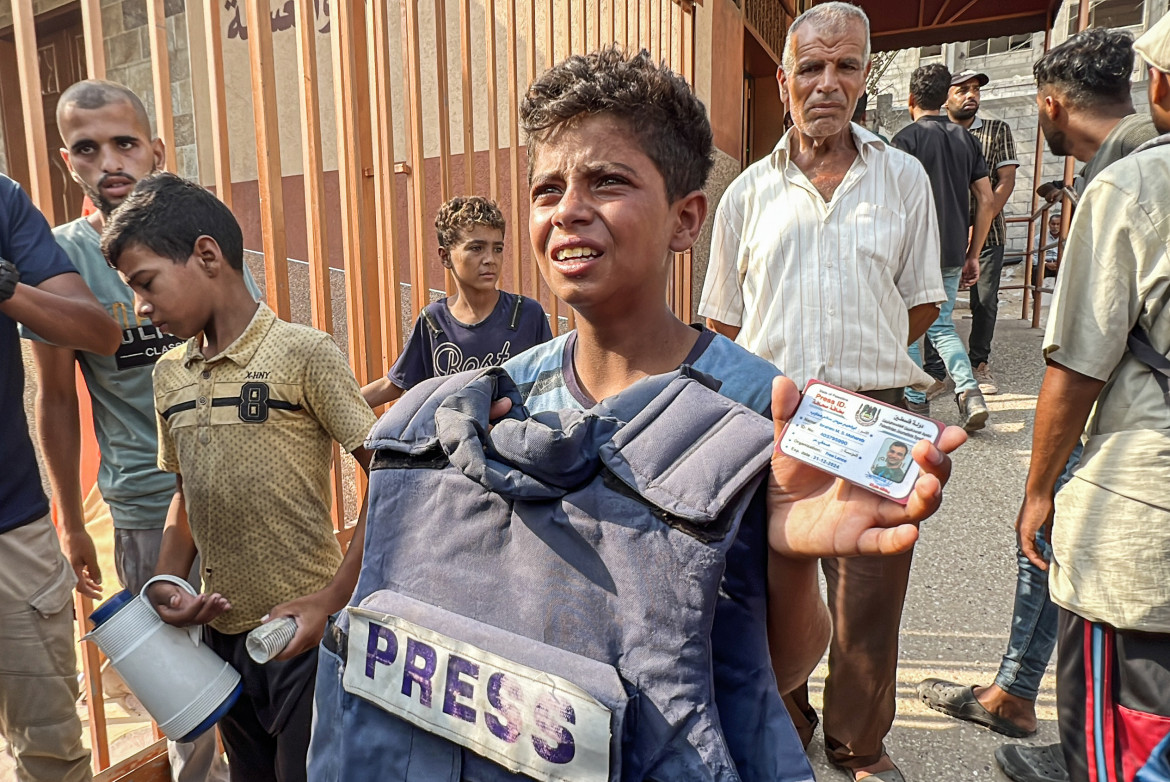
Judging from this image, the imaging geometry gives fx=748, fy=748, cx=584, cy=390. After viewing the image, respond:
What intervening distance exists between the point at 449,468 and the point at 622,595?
0.30 m

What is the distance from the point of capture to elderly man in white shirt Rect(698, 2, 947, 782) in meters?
2.27

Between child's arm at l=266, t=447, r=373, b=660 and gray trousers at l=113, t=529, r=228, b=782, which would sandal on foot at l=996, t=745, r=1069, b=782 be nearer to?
child's arm at l=266, t=447, r=373, b=660

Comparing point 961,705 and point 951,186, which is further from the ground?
point 951,186

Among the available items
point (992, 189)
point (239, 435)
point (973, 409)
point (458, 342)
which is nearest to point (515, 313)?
point (458, 342)

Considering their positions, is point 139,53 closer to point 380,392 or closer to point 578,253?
point 380,392

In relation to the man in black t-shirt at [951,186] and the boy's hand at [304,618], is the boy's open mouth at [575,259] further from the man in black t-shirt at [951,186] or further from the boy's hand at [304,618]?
the man in black t-shirt at [951,186]

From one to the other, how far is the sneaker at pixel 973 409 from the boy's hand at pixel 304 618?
4.47 meters

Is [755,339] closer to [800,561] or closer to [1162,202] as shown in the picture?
[1162,202]

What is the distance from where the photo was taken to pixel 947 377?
236 inches

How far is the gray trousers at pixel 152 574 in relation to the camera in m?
2.13

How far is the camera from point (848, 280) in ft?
7.43

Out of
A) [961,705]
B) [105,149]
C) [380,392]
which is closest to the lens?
[105,149]

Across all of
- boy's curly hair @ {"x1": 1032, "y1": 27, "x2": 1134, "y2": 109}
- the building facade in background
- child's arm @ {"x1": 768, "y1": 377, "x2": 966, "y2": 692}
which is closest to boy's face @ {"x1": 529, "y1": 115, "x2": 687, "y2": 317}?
child's arm @ {"x1": 768, "y1": 377, "x2": 966, "y2": 692}

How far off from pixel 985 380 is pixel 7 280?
19.8 ft
